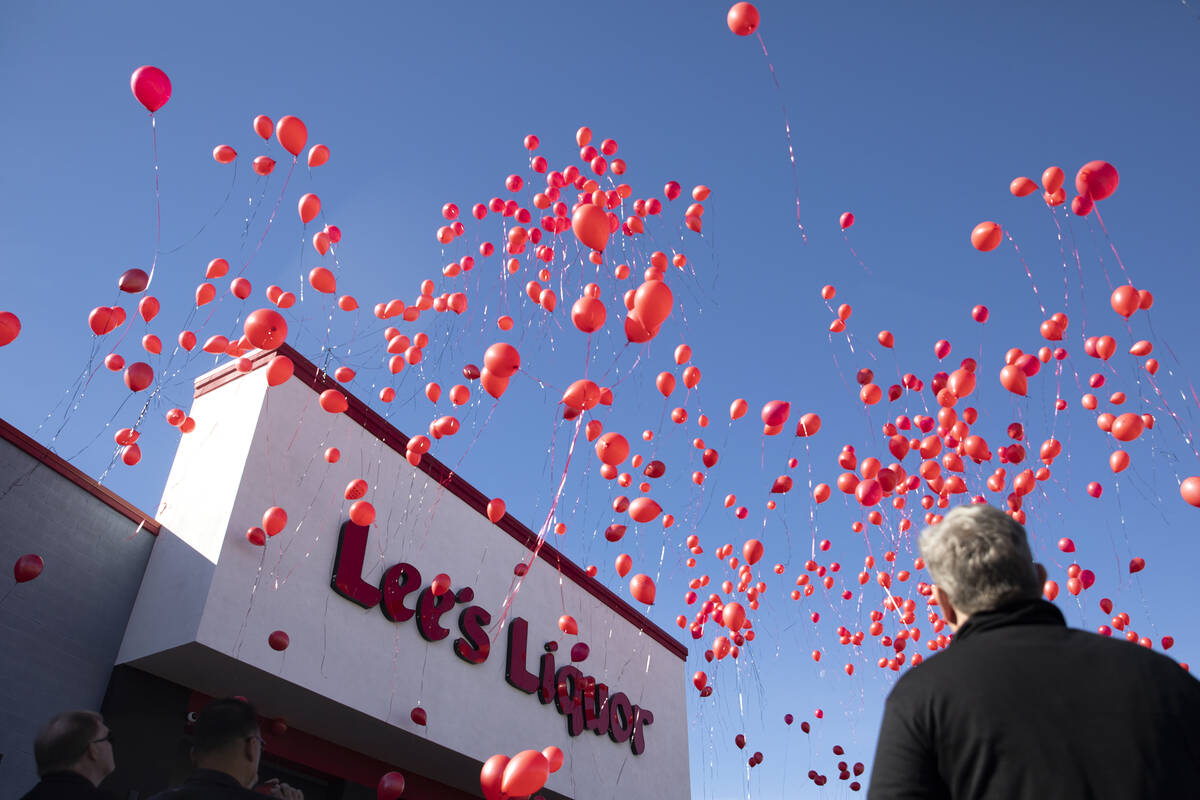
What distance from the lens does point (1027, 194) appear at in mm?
5840

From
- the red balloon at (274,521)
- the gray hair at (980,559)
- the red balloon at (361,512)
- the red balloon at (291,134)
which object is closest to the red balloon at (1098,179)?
the gray hair at (980,559)

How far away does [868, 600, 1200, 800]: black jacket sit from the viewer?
4.08 ft

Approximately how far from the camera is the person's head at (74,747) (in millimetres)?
2740

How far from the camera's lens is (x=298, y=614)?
7430mm

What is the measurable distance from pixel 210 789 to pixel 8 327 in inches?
176

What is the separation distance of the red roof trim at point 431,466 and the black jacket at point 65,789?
19.3 feet

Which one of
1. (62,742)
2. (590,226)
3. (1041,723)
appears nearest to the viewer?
(1041,723)

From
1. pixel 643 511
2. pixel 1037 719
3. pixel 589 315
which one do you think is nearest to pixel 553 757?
pixel 643 511

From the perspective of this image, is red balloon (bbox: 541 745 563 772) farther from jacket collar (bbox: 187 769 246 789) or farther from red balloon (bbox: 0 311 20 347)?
red balloon (bbox: 0 311 20 347)

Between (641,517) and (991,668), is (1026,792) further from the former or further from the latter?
(641,517)

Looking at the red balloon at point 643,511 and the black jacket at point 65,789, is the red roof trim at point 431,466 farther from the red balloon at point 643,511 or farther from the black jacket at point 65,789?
the black jacket at point 65,789

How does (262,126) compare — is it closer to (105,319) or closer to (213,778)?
(105,319)

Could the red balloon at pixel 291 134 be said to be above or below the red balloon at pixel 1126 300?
above

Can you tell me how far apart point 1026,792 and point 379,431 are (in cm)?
850
